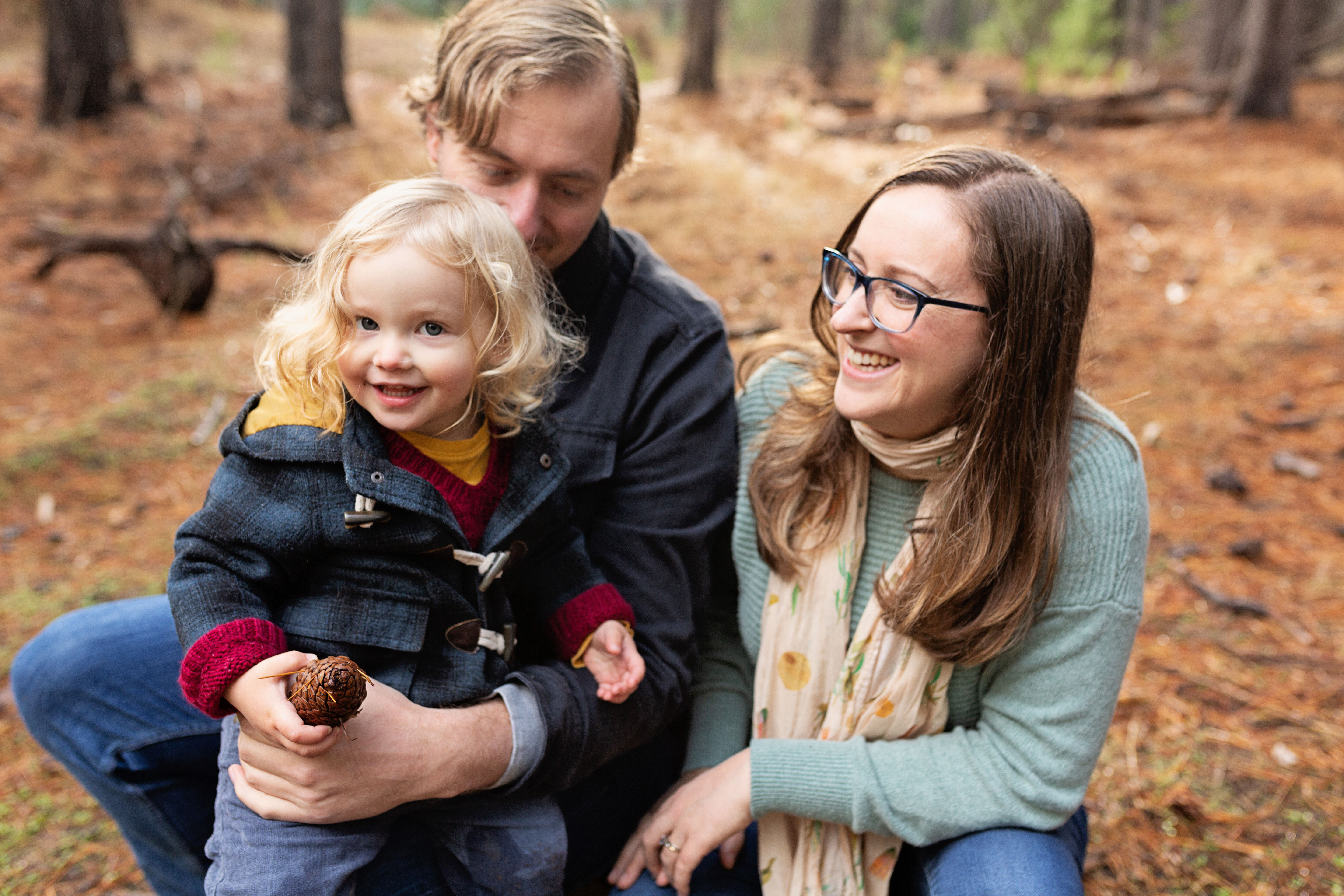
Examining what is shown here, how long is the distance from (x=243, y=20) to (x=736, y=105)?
11.1 meters

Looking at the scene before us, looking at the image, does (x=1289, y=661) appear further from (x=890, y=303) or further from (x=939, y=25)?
(x=939, y=25)

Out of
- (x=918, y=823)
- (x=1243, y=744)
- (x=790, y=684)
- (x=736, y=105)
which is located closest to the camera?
(x=918, y=823)

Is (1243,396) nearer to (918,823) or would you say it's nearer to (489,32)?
(918,823)

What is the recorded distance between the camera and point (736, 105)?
36.4 ft

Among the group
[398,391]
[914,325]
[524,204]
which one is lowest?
[398,391]

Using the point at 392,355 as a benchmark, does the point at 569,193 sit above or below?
above

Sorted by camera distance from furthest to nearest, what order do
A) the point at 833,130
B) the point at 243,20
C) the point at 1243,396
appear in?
the point at 243,20, the point at 833,130, the point at 1243,396

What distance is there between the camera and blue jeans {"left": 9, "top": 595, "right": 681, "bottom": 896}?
187 cm

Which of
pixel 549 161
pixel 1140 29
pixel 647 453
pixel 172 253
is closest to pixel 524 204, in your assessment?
pixel 549 161

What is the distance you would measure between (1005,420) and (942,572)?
0.94ft

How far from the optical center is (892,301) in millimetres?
1607

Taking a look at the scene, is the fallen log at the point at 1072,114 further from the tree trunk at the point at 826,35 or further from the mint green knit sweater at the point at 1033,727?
the mint green knit sweater at the point at 1033,727

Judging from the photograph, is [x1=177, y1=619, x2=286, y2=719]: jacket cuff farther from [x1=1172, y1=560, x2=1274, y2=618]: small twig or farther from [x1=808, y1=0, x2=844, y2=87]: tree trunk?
[x1=808, y1=0, x2=844, y2=87]: tree trunk

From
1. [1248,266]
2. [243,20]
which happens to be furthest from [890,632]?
[243,20]
